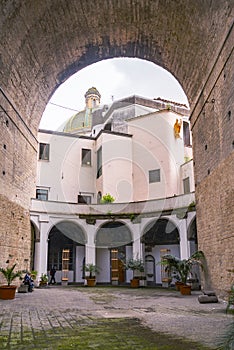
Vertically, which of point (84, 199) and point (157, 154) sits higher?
point (157, 154)

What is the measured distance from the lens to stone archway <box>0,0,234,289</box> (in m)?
10.7

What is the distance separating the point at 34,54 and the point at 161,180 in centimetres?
1500

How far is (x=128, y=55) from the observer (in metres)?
16.3

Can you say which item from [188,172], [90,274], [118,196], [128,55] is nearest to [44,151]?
[118,196]

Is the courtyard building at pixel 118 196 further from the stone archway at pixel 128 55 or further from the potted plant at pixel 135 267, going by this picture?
the stone archway at pixel 128 55

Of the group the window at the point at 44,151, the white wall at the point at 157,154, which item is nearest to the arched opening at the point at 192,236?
the white wall at the point at 157,154

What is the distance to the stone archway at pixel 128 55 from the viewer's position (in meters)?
10.7

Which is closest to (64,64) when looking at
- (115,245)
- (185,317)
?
(185,317)

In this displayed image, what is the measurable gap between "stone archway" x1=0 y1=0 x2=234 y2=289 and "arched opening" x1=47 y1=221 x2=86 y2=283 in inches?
293

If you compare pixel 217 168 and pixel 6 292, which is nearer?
pixel 217 168

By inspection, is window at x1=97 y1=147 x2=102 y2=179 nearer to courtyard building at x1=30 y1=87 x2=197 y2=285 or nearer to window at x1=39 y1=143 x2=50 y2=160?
courtyard building at x1=30 y1=87 x2=197 y2=285

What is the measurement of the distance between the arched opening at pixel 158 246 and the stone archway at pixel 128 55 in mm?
8679

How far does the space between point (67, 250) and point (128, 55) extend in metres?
14.8

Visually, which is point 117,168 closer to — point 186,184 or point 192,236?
point 186,184
